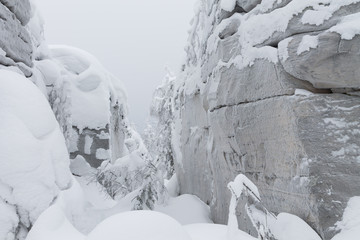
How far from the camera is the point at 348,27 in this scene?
2996mm

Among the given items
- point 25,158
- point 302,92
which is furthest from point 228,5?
point 25,158

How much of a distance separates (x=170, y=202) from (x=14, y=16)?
4.58 metres

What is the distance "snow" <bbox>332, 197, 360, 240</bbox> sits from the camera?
→ 2.88 meters

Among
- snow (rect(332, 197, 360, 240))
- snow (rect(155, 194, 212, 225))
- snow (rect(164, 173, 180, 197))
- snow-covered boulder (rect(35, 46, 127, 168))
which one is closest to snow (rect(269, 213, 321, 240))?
snow (rect(332, 197, 360, 240))

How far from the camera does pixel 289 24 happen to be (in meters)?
3.43

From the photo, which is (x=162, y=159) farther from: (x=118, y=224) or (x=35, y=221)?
(x=118, y=224)

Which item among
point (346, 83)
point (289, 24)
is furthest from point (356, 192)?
point (289, 24)

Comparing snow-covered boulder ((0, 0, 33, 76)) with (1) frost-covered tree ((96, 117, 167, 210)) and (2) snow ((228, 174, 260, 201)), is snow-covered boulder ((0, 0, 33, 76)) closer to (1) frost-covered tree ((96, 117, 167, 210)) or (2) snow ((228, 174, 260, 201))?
(1) frost-covered tree ((96, 117, 167, 210))

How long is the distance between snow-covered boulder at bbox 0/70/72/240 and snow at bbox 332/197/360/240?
9.82 feet

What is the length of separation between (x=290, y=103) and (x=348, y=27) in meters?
0.92

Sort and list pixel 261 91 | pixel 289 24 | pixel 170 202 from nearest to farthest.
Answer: pixel 289 24
pixel 261 91
pixel 170 202

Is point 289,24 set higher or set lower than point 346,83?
higher

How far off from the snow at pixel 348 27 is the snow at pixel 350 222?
63.6 inches

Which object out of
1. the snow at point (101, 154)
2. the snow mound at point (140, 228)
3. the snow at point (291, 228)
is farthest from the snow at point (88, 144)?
the snow mound at point (140, 228)
